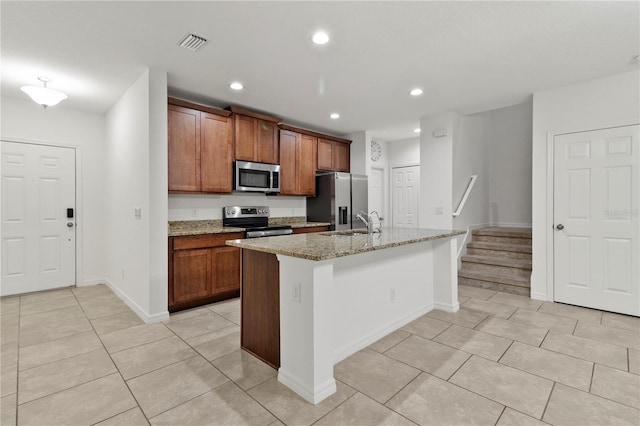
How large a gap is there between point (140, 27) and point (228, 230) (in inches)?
87.2

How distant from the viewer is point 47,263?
171 inches

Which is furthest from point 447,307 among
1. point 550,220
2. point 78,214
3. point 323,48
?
point 78,214

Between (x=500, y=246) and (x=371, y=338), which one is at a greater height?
(x=500, y=246)

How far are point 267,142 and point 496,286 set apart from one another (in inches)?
151

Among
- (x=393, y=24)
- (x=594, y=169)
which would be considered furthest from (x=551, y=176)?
(x=393, y=24)

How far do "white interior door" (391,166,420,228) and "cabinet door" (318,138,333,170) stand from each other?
180 cm

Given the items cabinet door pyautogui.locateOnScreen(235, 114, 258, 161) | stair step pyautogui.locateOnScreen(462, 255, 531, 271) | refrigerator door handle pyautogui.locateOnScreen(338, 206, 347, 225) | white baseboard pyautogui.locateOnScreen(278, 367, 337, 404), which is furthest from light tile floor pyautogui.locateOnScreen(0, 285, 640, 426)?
refrigerator door handle pyautogui.locateOnScreen(338, 206, 347, 225)

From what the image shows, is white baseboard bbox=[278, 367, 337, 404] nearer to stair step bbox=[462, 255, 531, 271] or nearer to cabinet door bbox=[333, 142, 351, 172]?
stair step bbox=[462, 255, 531, 271]

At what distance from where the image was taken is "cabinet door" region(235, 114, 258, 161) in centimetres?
429

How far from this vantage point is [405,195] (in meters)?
6.62

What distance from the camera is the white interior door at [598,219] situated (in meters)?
3.27

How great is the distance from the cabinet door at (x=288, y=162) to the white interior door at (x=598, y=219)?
11.6 feet

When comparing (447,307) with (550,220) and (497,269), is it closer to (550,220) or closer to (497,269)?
(497,269)

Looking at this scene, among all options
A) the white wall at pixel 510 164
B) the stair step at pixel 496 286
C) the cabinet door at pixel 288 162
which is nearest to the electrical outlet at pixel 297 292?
the cabinet door at pixel 288 162
